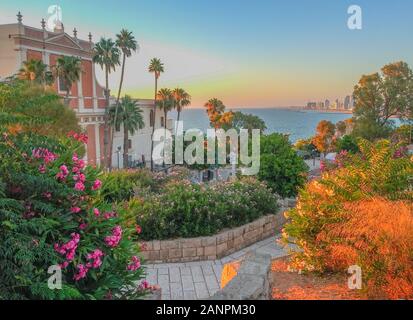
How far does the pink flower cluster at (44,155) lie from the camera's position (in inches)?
162

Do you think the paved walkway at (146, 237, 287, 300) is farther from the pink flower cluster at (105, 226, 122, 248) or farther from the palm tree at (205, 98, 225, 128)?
the palm tree at (205, 98, 225, 128)

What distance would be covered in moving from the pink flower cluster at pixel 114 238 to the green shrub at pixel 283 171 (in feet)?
31.7

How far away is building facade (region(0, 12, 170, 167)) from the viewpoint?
27281mm

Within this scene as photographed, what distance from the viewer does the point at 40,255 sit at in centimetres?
356

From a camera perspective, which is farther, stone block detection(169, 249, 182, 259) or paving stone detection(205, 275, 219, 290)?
stone block detection(169, 249, 182, 259)

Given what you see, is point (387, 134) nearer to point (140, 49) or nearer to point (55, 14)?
point (140, 49)

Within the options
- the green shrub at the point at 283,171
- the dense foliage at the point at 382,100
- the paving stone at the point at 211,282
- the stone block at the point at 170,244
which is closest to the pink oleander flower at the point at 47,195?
the paving stone at the point at 211,282

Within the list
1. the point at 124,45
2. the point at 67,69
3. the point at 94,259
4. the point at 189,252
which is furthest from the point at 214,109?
the point at 94,259

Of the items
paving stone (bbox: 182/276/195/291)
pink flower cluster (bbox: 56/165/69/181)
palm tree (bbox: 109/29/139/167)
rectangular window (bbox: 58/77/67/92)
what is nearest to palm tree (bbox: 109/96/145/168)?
palm tree (bbox: 109/29/139/167)

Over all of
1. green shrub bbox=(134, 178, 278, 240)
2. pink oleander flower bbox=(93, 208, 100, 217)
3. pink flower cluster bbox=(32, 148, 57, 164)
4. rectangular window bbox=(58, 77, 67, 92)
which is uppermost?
rectangular window bbox=(58, 77, 67, 92)

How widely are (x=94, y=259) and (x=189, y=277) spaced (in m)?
4.00

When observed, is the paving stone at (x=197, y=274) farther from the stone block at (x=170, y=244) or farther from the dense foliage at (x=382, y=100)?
the dense foliage at (x=382, y=100)

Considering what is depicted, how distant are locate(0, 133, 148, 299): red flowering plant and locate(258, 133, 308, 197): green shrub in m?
9.35
